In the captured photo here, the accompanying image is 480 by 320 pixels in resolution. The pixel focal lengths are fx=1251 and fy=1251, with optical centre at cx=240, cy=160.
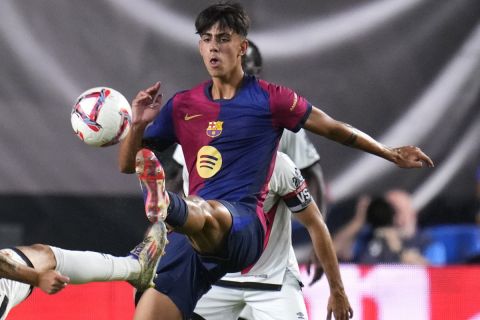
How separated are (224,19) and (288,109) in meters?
0.46

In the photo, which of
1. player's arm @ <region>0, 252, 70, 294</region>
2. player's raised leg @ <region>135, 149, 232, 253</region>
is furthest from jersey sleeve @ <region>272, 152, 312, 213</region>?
player's arm @ <region>0, 252, 70, 294</region>

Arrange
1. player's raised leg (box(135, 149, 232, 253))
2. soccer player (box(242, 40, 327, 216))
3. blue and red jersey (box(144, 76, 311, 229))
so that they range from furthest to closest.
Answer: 1. soccer player (box(242, 40, 327, 216))
2. blue and red jersey (box(144, 76, 311, 229))
3. player's raised leg (box(135, 149, 232, 253))

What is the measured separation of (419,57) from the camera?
23.0 feet

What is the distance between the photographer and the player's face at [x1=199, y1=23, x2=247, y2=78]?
5031 mm

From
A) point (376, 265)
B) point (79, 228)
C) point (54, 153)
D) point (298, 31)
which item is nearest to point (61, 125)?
point (54, 153)

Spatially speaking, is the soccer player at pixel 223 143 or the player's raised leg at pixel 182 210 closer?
the player's raised leg at pixel 182 210

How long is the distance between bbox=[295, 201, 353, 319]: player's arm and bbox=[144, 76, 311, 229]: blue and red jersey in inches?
11.9

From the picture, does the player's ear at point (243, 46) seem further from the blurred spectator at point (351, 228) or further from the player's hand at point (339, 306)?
the blurred spectator at point (351, 228)

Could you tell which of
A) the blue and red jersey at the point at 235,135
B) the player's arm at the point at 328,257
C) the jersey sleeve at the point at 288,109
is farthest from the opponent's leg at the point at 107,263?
the player's arm at the point at 328,257

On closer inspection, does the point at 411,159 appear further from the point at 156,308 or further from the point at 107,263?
the point at 107,263

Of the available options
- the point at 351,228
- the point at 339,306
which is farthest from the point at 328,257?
the point at 351,228

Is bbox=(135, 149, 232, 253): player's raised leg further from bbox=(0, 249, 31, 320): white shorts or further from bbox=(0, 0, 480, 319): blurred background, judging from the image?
bbox=(0, 0, 480, 319): blurred background

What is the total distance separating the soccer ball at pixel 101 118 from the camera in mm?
4838

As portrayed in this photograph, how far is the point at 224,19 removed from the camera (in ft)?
16.6
